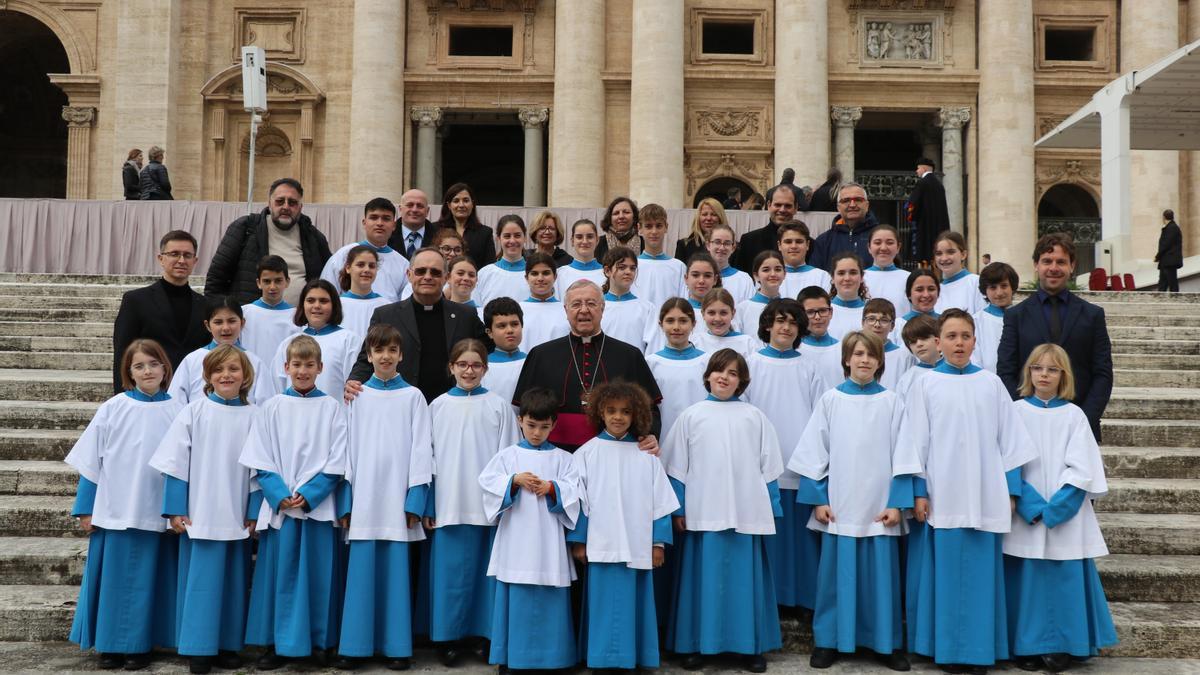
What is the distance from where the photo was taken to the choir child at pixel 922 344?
6.27 metres

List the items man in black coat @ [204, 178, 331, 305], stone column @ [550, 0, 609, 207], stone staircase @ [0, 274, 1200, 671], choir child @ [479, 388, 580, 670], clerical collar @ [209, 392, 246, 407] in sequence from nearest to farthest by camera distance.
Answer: choir child @ [479, 388, 580, 670]
clerical collar @ [209, 392, 246, 407]
stone staircase @ [0, 274, 1200, 671]
man in black coat @ [204, 178, 331, 305]
stone column @ [550, 0, 609, 207]

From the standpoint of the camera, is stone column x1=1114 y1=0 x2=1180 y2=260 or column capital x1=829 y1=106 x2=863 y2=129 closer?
stone column x1=1114 y1=0 x2=1180 y2=260

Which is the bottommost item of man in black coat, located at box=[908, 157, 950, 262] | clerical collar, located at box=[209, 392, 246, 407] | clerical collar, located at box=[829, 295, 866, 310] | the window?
clerical collar, located at box=[209, 392, 246, 407]

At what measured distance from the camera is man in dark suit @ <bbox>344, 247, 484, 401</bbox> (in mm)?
6465

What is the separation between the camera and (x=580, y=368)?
6.16 m

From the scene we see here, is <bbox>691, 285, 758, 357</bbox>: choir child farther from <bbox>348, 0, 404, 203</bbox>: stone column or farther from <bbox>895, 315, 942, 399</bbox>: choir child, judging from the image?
<bbox>348, 0, 404, 203</bbox>: stone column

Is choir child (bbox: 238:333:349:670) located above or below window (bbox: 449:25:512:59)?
below

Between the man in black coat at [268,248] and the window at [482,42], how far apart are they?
20.0 meters

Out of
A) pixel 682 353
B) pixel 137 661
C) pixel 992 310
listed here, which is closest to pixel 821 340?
pixel 682 353

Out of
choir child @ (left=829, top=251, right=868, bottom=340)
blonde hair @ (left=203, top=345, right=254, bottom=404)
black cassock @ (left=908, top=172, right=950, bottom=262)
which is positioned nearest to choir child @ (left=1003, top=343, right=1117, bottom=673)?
choir child @ (left=829, top=251, right=868, bottom=340)

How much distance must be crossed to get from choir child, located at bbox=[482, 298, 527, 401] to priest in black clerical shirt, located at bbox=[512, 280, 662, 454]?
238 millimetres

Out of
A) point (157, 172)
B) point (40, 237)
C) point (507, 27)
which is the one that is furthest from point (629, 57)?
point (40, 237)

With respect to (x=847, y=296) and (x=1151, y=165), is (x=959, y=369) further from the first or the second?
(x=1151, y=165)

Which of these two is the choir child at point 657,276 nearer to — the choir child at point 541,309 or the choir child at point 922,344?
the choir child at point 541,309
